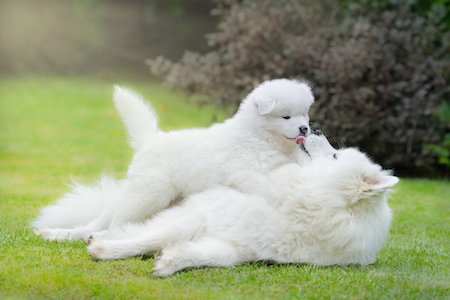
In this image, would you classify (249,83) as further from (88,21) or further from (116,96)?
(88,21)

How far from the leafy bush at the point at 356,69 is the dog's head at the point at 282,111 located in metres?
3.56

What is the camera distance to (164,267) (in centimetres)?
272

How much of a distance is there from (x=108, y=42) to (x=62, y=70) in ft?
4.88

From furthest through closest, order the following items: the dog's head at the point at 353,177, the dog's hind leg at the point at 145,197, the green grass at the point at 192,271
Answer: the dog's hind leg at the point at 145,197, the dog's head at the point at 353,177, the green grass at the point at 192,271

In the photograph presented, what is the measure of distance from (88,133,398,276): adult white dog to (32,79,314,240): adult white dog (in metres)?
0.22

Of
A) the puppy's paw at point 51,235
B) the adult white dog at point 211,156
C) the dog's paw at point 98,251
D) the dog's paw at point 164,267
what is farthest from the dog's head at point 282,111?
the puppy's paw at point 51,235

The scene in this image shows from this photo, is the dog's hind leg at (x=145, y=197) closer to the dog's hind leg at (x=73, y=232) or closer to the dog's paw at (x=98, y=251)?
the dog's hind leg at (x=73, y=232)

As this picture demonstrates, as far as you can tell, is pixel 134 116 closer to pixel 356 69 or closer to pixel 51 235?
pixel 51 235

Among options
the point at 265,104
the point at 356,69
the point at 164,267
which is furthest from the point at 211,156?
the point at 356,69

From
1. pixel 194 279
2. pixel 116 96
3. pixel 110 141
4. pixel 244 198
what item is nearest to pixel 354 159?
pixel 244 198

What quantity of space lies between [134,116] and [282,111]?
123cm

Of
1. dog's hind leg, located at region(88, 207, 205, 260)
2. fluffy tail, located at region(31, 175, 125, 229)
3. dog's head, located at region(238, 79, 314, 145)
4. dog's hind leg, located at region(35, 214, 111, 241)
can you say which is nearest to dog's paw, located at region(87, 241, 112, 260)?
dog's hind leg, located at region(88, 207, 205, 260)

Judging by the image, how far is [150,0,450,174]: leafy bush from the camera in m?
7.07

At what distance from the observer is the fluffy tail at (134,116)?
373 cm
